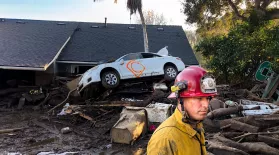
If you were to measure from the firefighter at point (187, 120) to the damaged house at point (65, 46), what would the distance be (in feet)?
50.2

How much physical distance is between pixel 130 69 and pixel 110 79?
3.56 ft

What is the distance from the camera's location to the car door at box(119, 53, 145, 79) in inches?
553

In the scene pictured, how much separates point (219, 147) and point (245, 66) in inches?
499

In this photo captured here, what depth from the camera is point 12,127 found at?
469 inches

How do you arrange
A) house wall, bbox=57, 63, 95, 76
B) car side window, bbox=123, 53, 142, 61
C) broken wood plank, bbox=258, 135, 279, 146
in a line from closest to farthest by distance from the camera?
broken wood plank, bbox=258, 135, 279, 146, car side window, bbox=123, 53, 142, 61, house wall, bbox=57, 63, 95, 76

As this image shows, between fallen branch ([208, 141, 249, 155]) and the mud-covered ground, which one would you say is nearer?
fallen branch ([208, 141, 249, 155])

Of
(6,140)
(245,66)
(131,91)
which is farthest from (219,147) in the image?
(245,66)

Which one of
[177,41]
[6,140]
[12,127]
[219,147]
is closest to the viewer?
[219,147]

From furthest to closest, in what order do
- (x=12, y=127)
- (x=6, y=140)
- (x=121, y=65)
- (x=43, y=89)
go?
1. (x=43, y=89)
2. (x=121, y=65)
3. (x=12, y=127)
4. (x=6, y=140)

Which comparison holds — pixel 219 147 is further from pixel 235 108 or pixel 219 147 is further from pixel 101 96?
pixel 101 96

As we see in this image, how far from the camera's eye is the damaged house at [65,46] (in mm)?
18531

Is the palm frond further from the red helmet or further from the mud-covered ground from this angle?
the red helmet

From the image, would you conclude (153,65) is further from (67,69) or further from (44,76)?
(44,76)

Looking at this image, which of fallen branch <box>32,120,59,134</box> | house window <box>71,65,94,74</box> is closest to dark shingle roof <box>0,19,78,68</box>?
house window <box>71,65,94,74</box>
